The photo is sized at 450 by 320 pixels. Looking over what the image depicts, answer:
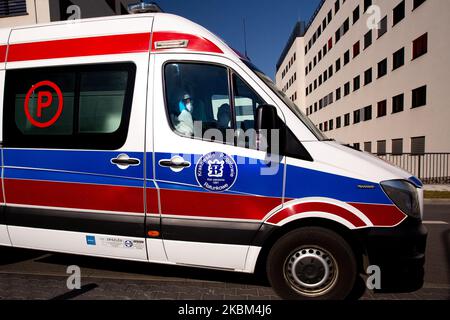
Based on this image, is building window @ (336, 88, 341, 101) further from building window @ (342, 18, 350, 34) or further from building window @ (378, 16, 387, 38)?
building window @ (378, 16, 387, 38)

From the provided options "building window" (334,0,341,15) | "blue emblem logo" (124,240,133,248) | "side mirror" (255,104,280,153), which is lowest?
"blue emblem logo" (124,240,133,248)

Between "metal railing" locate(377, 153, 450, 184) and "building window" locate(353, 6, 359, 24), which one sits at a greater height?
"building window" locate(353, 6, 359, 24)

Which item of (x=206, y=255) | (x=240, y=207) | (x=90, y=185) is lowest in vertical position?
(x=206, y=255)

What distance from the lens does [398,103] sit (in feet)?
63.7

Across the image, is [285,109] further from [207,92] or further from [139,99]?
[139,99]

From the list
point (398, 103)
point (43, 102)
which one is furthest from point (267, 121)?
point (398, 103)

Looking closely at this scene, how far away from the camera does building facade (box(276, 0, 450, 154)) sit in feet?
50.9

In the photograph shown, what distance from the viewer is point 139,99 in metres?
2.91

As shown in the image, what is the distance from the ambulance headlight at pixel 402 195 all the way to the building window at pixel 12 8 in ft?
48.6

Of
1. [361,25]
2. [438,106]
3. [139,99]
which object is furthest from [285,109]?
[361,25]

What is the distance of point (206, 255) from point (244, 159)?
1023mm

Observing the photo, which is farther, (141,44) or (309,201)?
(141,44)

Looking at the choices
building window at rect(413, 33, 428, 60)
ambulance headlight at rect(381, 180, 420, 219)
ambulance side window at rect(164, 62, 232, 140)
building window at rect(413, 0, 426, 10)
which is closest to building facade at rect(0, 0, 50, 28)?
ambulance side window at rect(164, 62, 232, 140)

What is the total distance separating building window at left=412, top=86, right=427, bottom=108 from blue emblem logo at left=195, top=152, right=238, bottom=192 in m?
18.0
